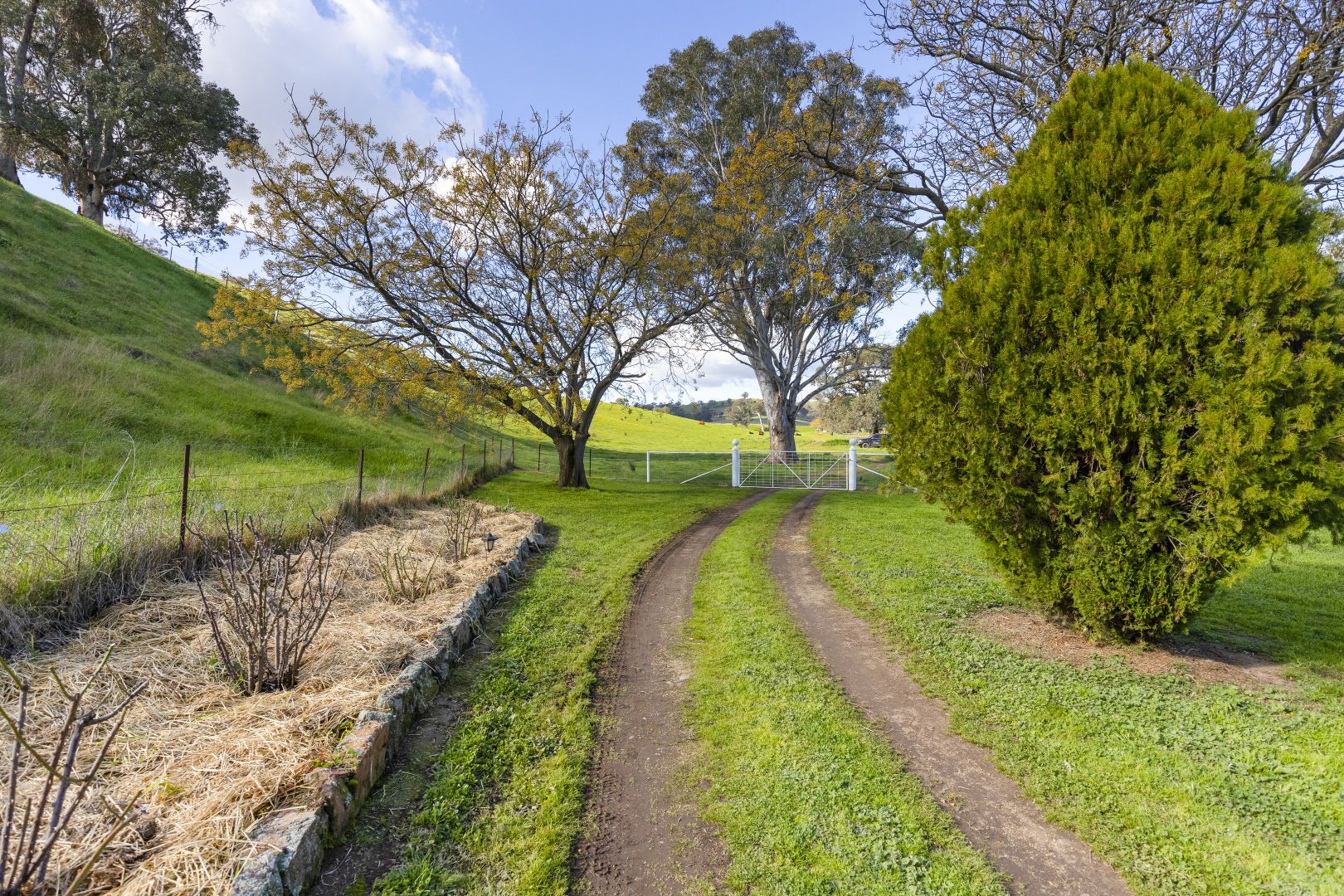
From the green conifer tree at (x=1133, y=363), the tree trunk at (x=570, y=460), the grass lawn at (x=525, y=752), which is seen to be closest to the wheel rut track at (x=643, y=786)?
the grass lawn at (x=525, y=752)

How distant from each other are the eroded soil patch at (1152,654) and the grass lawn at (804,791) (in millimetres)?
1829

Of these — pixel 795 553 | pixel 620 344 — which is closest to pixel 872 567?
pixel 795 553

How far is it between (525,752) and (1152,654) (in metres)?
4.69

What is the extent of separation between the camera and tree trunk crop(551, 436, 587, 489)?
15.8m

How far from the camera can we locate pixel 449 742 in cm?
325

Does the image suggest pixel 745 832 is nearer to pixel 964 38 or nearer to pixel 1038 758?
pixel 1038 758

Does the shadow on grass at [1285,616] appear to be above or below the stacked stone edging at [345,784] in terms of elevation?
above

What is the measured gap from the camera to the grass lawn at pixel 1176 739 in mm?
2385

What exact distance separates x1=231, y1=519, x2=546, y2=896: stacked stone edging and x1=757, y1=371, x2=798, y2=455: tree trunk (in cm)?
1800

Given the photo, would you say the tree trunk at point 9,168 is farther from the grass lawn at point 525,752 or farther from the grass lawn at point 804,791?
the grass lawn at point 804,791

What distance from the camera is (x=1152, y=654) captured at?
171 inches

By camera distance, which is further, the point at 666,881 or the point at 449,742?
the point at 449,742

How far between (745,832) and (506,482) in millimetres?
14475

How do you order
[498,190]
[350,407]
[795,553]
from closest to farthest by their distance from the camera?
[795,553]
[498,190]
[350,407]
